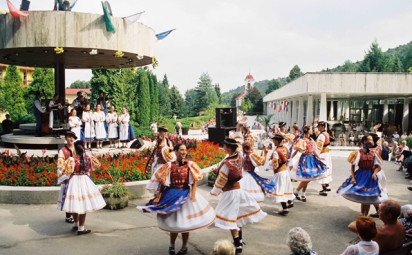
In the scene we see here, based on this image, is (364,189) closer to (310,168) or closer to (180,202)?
(310,168)

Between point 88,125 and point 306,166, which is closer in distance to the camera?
point 306,166

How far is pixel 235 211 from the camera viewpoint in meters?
6.62

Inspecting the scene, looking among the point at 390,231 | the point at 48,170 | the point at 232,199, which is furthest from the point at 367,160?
the point at 48,170

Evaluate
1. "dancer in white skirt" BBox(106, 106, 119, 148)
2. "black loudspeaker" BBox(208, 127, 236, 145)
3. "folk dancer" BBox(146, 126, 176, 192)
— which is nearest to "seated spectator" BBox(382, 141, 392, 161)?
"black loudspeaker" BBox(208, 127, 236, 145)

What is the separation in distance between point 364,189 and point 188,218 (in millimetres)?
4171

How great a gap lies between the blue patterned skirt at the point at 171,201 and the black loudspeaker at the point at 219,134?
16069 millimetres

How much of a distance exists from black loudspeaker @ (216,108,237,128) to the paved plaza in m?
13.1

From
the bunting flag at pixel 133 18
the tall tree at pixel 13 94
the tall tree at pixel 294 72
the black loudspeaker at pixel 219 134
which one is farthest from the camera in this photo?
the tall tree at pixel 294 72

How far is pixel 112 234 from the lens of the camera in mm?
7641

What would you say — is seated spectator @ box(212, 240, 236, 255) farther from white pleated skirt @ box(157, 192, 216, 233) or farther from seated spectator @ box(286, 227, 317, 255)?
white pleated skirt @ box(157, 192, 216, 233)

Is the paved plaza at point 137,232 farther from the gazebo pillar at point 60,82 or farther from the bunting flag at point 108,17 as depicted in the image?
the gazebo pillar at point 60,82

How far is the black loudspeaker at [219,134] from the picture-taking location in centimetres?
2267

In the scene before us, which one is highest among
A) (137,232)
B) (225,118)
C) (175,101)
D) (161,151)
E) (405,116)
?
(175,101)

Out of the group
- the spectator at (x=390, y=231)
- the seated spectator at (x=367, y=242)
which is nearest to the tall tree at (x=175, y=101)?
the spectator at (x=390, y=231)
